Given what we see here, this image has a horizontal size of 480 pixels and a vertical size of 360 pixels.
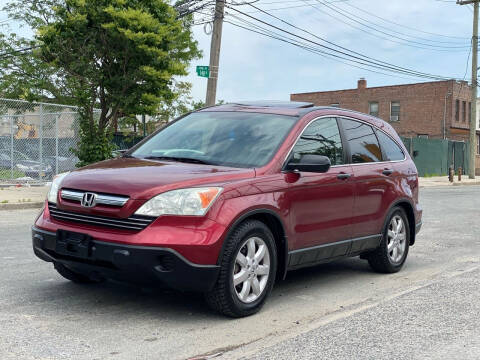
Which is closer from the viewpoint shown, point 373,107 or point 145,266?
point 145,266

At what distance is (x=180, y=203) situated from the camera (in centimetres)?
460

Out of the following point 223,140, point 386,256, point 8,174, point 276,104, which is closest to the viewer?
point 223,140

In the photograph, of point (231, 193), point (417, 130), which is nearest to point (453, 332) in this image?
point (231, 193)

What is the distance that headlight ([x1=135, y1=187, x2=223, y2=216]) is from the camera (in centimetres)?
454

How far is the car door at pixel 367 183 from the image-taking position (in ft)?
20.7

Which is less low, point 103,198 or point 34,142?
point 34,142

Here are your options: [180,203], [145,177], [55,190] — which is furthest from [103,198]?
[55,190]

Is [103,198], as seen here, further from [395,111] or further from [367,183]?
[395,111]

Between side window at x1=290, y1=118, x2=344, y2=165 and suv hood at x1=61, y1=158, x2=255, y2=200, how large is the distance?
0.79 metres

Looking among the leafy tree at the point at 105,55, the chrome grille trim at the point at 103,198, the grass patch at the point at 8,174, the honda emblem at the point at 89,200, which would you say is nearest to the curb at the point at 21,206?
the leafy tree at the point at 105,55

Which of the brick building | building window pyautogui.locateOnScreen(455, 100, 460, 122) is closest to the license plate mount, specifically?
the brick building

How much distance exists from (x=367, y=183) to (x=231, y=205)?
7.23ft

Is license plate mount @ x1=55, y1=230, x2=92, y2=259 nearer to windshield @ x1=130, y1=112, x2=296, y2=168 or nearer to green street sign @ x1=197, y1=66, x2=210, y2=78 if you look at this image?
windshield @ x1=130, y1=112, x2=296, y2=168

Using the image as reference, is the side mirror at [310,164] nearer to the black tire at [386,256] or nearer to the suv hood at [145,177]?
the suv hood at [145,177]
